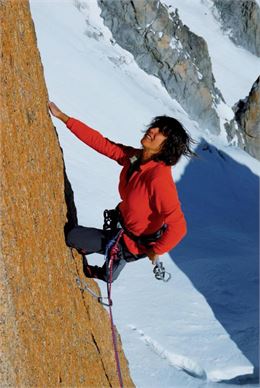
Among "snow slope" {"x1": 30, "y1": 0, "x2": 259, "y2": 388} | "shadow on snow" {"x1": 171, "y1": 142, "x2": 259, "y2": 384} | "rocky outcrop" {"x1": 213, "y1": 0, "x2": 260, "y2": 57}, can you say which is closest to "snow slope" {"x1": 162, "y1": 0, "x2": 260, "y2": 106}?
"rocky outcrop" {"x1": 213, "y1": 0, "x2": 260, "y2": 57}

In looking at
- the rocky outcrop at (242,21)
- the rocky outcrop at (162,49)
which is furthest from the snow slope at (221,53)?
the rocky outcrop at (162,49)

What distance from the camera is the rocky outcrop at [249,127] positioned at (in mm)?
33425

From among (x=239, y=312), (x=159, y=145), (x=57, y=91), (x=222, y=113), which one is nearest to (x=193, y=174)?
(x=57, y=91)

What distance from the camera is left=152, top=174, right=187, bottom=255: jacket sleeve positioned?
5.29 meters

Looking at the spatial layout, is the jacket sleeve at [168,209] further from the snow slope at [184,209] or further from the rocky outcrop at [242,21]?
the rocky outcrop at [242,21]

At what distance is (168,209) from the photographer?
17.4 ft

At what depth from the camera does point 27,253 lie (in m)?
4.35

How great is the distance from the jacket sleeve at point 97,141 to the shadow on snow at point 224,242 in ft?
28.5

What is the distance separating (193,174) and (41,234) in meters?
22.1

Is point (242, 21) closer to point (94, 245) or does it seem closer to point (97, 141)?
point (97, 141)

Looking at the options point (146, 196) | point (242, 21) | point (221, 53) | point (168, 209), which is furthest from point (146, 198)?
point (242, 21)

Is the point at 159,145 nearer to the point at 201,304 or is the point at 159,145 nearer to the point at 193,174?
the point at 201,304

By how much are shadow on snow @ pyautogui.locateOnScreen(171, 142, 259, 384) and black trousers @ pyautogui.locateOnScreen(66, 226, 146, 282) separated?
26.2 ft

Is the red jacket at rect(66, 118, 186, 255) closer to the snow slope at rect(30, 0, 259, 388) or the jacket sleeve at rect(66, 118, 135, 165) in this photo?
the jacket sleeve at rect(66, 118, 135, 165)
